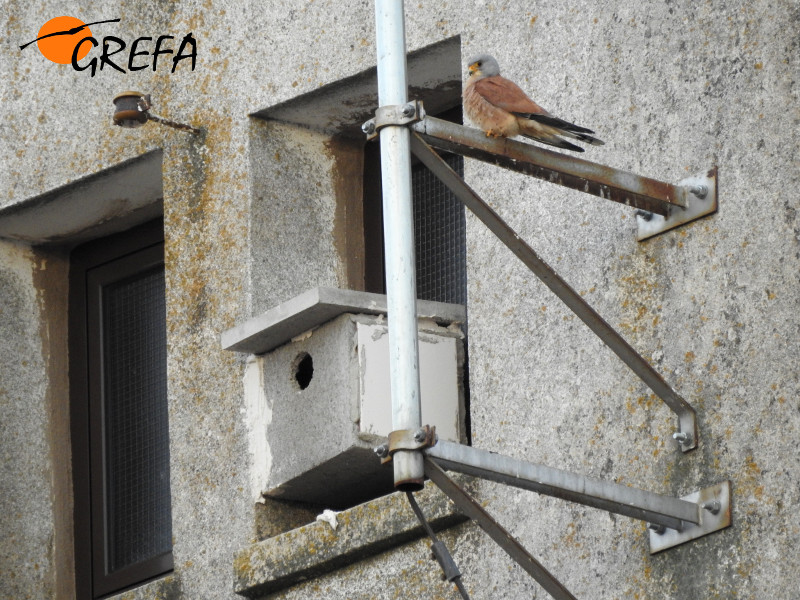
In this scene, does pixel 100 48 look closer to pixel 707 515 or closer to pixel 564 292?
pixel 564 292

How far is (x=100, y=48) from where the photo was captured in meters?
8.38

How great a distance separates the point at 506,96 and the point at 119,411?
3.44 metres

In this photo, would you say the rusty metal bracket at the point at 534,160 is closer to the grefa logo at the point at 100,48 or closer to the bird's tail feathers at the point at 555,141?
the bird's tail feathers at the point at 555,141

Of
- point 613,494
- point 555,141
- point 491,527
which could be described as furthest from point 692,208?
point 491,527

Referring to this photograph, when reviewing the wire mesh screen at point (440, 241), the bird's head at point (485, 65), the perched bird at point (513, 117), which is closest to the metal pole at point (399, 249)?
the perched bird at point (513, 117)

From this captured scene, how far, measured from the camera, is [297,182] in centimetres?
772

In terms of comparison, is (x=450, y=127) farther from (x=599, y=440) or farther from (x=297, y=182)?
(x=297, y=182)

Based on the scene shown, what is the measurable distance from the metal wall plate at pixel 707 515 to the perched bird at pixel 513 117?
3.64ft

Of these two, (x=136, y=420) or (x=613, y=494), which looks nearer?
(x=613, y=494)

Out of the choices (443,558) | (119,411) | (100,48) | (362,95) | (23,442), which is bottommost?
(443,558)

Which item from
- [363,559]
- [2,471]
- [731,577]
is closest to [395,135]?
[731,577]

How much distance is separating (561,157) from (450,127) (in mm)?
Result: 361

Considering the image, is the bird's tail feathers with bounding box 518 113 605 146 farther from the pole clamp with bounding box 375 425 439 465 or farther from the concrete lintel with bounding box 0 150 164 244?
the concrete lintel with bounding box 0 150 164 244

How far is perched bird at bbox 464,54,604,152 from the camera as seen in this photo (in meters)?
5.67
